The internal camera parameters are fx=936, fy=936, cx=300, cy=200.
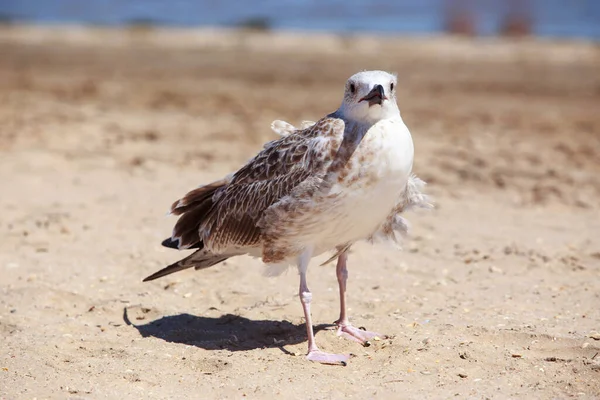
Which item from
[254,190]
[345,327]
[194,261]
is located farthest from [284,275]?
[254,190]

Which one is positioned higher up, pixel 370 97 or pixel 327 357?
pixel 370 97

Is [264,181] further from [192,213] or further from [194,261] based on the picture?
[194,261]

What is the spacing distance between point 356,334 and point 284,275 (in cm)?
154

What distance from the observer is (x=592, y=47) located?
23125mm

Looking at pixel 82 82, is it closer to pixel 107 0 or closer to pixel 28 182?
pixel 28 182

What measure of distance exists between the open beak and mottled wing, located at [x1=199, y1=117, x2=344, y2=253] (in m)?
0.32

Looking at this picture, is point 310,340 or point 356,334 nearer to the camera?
point 310,340

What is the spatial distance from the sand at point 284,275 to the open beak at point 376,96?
1636mm

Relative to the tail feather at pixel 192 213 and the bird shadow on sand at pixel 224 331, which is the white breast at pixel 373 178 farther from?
the tail feather at pixel 192 213

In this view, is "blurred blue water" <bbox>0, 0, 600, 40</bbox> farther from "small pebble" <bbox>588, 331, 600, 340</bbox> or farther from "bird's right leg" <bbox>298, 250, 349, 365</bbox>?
"bird's right leg" <bbox>298, 250, 349, 365</bbox>

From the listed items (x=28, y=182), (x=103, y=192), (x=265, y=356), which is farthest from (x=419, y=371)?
(x=28, y=182)

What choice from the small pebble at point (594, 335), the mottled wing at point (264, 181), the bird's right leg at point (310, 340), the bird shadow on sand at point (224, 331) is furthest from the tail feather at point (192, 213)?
the small pebble at point (594, 335)

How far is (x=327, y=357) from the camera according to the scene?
595cm

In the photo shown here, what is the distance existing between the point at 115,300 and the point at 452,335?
2.63 metres
